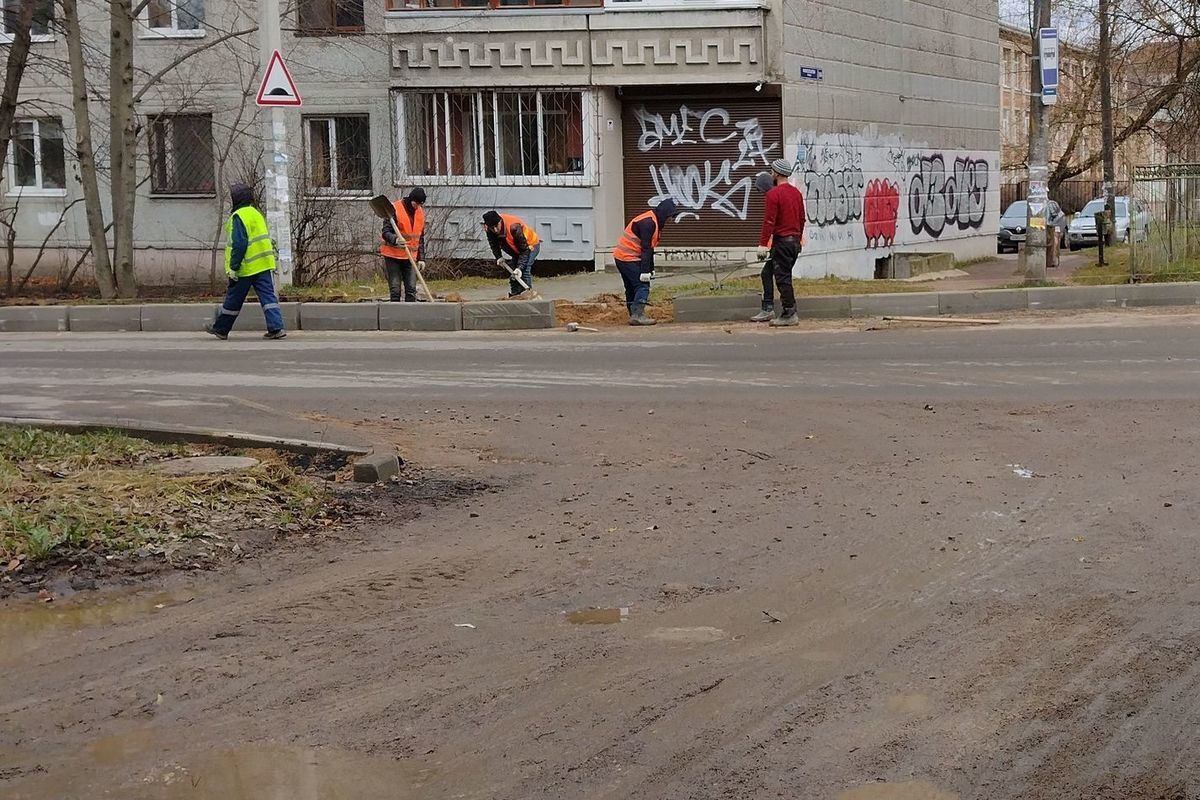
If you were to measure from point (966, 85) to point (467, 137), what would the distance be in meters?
14.6

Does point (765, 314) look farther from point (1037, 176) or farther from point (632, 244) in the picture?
point (1037, 176)

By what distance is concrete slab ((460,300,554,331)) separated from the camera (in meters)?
17.3

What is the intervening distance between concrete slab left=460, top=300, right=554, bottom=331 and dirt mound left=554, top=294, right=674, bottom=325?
1.17ft

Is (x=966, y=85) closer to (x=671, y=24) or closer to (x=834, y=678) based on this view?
(x=671, y=24)

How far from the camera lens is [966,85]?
1334 inches

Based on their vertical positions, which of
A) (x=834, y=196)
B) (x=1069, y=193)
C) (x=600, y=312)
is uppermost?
(x=1069, y=193)

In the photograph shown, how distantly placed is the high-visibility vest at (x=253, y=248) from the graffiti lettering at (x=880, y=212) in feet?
48.3

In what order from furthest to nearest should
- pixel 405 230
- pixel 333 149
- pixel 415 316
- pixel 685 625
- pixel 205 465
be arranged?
1. pixel 333 149
2. pixel 405 230
3. pixel 415 316
4. pixel 205 465
5. pixel 685 625

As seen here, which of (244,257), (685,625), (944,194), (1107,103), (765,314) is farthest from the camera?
(1107,103)

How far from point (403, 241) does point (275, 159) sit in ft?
7.78

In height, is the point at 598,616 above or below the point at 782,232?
below

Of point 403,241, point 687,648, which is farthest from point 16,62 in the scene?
point 687,648

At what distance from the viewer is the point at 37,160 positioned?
90.3 ft

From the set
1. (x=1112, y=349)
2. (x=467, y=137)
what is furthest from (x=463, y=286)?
(x=1112, y=349)
